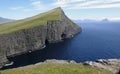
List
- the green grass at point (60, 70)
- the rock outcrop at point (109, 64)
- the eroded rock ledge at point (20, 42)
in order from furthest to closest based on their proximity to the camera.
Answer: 1. the eroded rock ledge at point (20, 42)
2. the rock outcrop at point (109, 64)
3. the green grass at point (60, 70)

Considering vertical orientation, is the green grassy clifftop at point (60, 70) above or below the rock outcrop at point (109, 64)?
above

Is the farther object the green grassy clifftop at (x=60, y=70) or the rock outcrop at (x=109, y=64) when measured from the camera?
the rock outcrop at (x=109, y=64)

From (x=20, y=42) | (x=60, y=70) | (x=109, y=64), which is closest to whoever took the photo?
(x=60, y=70)

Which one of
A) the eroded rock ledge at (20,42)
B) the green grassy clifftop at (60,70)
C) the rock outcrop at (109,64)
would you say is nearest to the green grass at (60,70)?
the green grassy clifftop at (60,70)

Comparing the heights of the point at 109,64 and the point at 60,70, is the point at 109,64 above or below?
below

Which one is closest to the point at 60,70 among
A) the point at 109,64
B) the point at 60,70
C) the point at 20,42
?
the point at 60,70

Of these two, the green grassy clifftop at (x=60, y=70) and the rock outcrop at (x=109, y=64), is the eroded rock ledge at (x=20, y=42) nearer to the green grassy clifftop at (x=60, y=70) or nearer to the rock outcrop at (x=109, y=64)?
the green grassy clifftop at (x=60, y=70)

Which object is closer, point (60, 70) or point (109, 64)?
point (60, 70)

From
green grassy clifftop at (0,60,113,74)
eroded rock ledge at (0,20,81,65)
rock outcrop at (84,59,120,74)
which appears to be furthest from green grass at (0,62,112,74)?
eroded rock ledge at (0,20,81,65)

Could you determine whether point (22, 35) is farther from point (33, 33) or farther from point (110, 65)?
Result: point (110, 65)

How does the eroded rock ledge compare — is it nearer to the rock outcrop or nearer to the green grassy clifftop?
the green grassy clifftop

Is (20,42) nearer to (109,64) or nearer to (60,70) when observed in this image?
(109,64)
